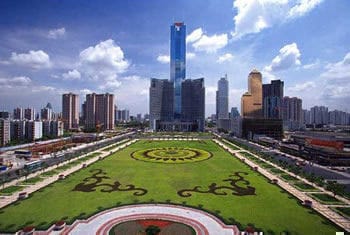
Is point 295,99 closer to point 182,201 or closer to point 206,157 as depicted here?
point 206,157

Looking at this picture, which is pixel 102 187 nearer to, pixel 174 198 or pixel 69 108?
pixel 174 198

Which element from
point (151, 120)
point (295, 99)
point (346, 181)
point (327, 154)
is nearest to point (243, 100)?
point (295, 99)

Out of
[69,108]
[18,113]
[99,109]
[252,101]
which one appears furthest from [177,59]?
[18,113]

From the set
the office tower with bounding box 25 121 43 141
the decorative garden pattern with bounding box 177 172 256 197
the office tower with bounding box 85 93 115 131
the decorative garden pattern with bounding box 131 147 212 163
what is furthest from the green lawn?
the office tower with bounding box 85 93 115 131

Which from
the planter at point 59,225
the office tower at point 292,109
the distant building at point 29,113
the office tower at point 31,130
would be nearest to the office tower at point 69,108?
the distant building at point 29,113

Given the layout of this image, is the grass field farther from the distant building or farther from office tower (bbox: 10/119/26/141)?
the distant building

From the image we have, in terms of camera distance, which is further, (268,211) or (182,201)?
(182,201)

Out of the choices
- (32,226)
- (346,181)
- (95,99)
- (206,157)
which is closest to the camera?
(32,226)
